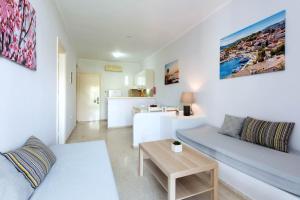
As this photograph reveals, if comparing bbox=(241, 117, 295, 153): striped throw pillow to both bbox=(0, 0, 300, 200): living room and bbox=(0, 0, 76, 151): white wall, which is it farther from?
bbox=(0, 0, 76, 151): white wall

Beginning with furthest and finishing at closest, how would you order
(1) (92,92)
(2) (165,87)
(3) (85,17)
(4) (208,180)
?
1. (1) (92,92)
2. (2) (165,87)
3. (3) (85,17)
4. (4) (208,180)

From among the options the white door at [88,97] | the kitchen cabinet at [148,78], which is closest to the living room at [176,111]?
the kitchen cabinet at [148,78]

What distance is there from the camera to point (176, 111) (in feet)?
11.3

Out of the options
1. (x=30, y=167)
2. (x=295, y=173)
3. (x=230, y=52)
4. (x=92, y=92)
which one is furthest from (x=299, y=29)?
(x=92, y=92)

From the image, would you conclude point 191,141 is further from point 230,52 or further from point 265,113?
point 230,52

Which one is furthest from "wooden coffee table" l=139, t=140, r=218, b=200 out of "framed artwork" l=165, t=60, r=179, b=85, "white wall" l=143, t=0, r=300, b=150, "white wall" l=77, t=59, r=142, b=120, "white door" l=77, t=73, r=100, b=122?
"white wall" l=77, t=59, r=142, b=120

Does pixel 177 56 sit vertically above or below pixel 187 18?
below

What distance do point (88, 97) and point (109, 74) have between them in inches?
53.2

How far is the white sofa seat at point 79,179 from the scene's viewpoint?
94 cm

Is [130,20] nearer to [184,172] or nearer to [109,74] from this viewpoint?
[184,172]

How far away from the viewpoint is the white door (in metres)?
6.04

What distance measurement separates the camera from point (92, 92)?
6.22 meters

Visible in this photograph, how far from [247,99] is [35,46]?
2880 mm

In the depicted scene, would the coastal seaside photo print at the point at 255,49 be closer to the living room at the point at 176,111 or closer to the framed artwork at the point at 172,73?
the living room at the point at 176,111
